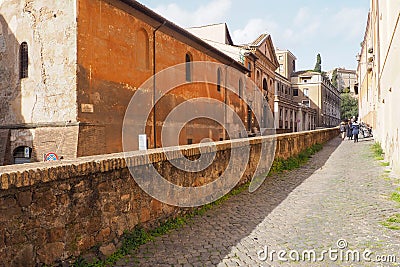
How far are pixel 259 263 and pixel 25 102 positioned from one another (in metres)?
10.3

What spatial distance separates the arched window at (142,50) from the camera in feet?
45.4

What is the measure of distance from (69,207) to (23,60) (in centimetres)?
1014

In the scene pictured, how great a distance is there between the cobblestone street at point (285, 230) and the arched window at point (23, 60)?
8729 mm

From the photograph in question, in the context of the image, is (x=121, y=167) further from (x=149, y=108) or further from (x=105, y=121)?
(x=149, y=108)

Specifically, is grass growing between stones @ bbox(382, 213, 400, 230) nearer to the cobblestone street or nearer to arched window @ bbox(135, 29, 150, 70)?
the cobblestone street

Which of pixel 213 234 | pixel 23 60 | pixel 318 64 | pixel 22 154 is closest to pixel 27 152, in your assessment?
pixel 22 154

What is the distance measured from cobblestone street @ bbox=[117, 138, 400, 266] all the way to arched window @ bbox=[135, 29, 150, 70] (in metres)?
7.81

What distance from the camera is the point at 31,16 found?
11.6m

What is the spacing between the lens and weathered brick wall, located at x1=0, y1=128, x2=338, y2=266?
2984mm

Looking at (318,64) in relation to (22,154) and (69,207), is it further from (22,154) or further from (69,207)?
(69,207)

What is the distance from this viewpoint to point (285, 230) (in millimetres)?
5199

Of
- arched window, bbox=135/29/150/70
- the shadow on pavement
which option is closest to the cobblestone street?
the shadow on pavement

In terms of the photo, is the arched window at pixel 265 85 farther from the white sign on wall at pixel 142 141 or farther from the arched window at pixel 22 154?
the arched window at pixel 22 154

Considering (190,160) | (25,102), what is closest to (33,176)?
(190,160)
